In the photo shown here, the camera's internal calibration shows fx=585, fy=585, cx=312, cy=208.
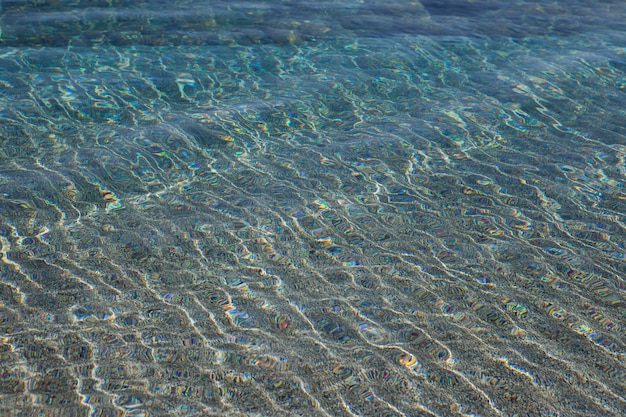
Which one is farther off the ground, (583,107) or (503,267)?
(583,107)

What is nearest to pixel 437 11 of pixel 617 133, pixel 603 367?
pixel 617 133

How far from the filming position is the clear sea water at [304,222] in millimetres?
2830

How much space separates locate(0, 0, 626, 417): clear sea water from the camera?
2.83 metres

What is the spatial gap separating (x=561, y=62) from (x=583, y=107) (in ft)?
4.27

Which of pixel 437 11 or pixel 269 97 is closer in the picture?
pixel 269 97

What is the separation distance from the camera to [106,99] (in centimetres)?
575

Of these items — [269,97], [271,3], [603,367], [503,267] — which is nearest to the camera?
[603,367]

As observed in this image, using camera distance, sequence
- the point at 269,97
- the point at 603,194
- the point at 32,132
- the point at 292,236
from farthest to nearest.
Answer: the point at 269,97 → the point at 32,132 → the point at 603,194 → the point at 292,236

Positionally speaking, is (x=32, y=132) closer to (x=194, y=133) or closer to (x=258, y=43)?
(x=194, y=133)

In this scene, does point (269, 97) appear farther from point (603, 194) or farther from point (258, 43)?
point (603, 194)

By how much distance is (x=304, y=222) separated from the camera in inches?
163

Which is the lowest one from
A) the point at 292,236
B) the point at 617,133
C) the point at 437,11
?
the point at 292,236

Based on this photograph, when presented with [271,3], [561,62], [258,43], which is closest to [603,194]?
[561,62]

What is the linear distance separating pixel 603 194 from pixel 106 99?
4570 mm
